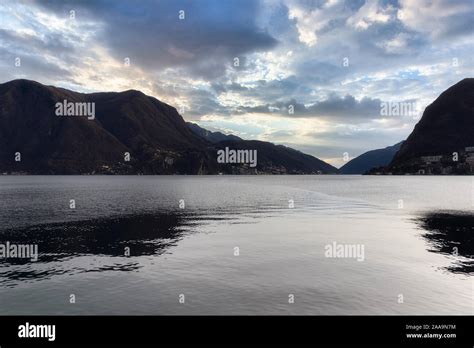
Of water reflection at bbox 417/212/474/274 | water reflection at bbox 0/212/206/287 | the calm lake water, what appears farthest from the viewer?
water reflection at bbox 417/212/474/274

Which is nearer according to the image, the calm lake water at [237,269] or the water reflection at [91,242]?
the calm lake water at [237,269]

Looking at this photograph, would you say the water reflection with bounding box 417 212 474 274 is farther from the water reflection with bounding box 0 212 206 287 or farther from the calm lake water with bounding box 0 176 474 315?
the water reflection with bounding box 0 212 206 287

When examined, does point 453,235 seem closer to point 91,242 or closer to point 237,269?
point 237,269

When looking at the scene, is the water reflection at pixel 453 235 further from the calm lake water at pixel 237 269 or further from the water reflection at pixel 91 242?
the water reflection at pixel 91 242

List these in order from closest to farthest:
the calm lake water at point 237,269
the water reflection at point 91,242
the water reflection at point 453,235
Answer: the calm lake water at point 237,269
the water reflection at point 91,242
the water reflection at point 453,235

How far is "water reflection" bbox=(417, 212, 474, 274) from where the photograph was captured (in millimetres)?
46191

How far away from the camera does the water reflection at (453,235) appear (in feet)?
152

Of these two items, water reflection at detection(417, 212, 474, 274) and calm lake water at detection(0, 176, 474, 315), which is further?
water reflection at detection(417, 212, 474, 274)

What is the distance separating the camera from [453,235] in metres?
66.1

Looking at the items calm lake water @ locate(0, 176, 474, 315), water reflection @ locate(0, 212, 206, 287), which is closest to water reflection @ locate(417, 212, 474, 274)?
calm lake water @ locate(0, 176, 474, 315)

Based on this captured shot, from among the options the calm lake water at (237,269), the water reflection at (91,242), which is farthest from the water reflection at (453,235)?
the water reflection at (91,242)
